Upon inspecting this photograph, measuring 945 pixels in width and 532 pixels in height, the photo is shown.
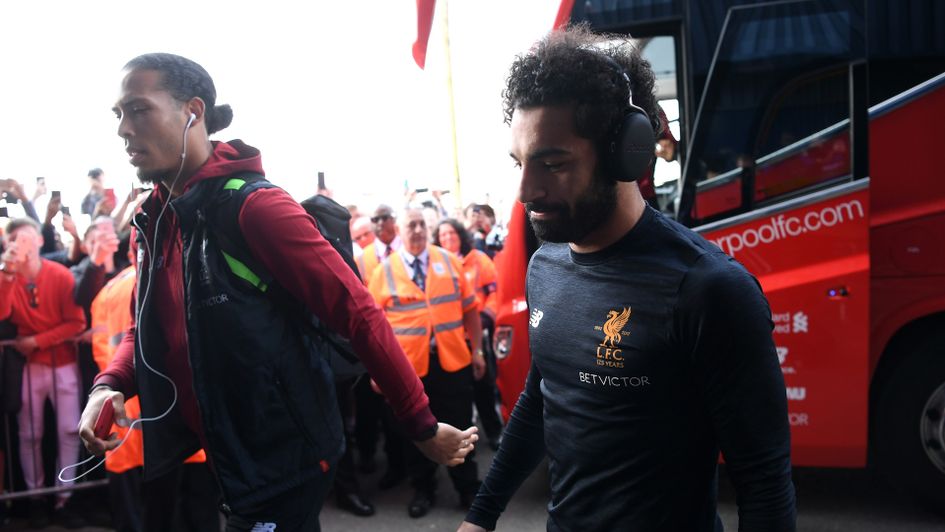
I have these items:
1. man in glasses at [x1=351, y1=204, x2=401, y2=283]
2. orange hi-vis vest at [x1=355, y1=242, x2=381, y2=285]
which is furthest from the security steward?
man in glasses at [x1=351, y1=204, x2=401, y2=283]

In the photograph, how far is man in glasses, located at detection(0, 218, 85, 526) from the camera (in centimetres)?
475

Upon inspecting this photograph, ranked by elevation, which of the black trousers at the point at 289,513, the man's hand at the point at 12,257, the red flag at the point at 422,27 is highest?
the red flag at the point at 422,27

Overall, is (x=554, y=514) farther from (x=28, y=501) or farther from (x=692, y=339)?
(x=28, y=501)

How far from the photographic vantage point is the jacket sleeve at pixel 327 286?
1.84 metres

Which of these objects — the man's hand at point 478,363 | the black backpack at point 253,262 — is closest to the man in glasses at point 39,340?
the man's hand at point 478,363

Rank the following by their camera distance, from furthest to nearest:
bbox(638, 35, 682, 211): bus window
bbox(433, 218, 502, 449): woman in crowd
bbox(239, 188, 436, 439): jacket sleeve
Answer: bbox(433, 218, 502, 449): woman in crowd → bbox(638, 35, 682, 211): bus window → bbox(239, 188, 436, 439): jacket sleeve

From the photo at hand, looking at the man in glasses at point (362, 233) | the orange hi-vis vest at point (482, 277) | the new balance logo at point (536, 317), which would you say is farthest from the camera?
the man in glasses at point (362, 233)

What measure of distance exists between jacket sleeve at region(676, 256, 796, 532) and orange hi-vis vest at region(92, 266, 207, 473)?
308cm

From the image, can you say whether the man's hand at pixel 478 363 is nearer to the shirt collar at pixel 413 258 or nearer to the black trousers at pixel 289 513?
the shirt collar at pixel 413 258

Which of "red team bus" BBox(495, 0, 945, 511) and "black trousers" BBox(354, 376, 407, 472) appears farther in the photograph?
"black trousers" BBox(354, 376, 407, 472)

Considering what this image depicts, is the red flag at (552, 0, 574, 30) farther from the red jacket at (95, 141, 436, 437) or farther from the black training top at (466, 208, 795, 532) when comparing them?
the black training top at (466, 208, 795, 532)

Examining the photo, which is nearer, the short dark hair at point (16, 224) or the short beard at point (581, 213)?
the short beard at point (581, 213)

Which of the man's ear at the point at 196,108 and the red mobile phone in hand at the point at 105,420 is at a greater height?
the man's ear at the point at 196,108

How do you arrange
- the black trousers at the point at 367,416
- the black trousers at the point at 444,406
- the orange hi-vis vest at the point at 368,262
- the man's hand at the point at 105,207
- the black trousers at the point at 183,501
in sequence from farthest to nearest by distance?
the man's hand at the point at 105,207
the black trousers at the point at 367,416
the orange hi-vis vest at the point at 368,262
the black trousers at the point at 444,406
the black trousers at the point at 183,501
